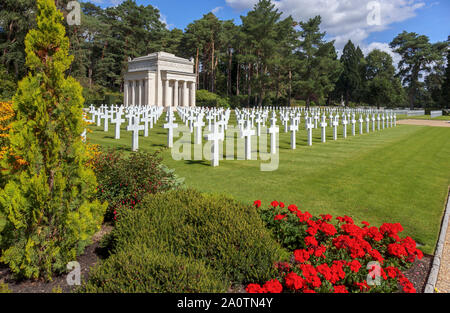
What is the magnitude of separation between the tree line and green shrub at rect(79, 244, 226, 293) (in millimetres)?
42623

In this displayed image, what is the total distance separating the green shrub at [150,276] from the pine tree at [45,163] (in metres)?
0.68

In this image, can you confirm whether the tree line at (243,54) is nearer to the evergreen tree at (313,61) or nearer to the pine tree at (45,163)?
the evergreen tree at (313,61)

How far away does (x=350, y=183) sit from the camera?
24.8ft

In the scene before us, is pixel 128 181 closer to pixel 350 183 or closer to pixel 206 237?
pixel 206 237

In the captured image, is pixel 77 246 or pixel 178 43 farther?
pixel 178 43

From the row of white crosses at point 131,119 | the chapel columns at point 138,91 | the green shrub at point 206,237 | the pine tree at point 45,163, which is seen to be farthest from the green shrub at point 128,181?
the chapel columns at point 138,91

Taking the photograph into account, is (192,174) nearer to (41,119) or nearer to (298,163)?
(298,163)

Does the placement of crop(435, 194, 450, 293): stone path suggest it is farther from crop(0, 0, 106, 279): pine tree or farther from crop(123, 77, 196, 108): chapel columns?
crop(123, 77, 196, 108): chapel columns

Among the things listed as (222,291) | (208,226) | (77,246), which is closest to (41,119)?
(77,246)

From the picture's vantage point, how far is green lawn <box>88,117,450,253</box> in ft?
18.2

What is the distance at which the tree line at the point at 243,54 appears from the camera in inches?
1925

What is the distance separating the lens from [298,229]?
4.02m

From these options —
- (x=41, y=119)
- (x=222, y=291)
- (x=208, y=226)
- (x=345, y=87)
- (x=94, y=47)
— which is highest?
(x=94, y=47)

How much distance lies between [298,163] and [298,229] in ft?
20.3
